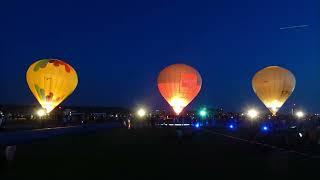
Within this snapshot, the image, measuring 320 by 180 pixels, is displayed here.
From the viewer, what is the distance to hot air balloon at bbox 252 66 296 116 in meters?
85.8

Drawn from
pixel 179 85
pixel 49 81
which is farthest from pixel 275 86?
pixel 49 81

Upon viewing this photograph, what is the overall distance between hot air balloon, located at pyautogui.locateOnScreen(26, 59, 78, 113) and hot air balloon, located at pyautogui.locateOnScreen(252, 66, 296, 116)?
31.4 metres

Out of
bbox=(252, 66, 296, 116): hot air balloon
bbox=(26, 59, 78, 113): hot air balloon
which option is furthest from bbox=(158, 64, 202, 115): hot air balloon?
bbox=(26, 59, 78, 113): hot air balloon

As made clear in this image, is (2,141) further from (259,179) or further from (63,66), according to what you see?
(63,66)

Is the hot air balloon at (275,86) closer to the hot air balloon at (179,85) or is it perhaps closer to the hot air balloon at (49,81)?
the hot air balloon at (179,85)

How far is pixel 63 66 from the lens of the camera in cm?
7369

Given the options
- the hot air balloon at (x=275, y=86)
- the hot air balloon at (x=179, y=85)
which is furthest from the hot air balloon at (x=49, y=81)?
the hot air balloon at (x=275, y=86)

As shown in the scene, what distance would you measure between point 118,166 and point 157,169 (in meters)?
1.97

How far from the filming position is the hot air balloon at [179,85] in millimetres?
89875

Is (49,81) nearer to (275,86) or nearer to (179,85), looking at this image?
(179,85)

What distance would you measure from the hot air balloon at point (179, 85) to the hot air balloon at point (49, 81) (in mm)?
21297

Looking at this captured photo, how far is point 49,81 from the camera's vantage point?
231 feet

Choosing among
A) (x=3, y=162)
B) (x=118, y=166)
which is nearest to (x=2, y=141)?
(x=3, y=162)

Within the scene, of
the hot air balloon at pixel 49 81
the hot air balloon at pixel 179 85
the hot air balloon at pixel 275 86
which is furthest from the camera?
the hot air balloon at pixel 179 85
